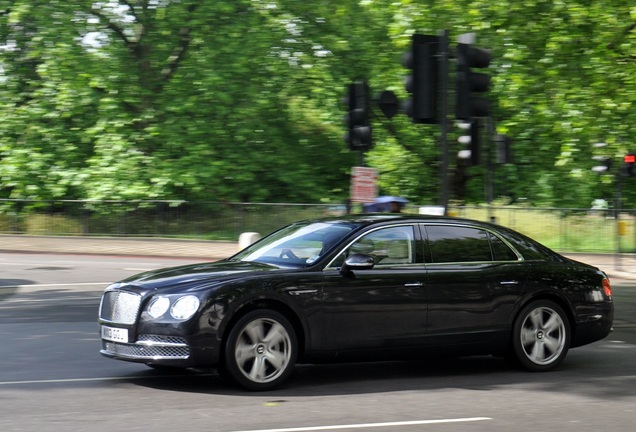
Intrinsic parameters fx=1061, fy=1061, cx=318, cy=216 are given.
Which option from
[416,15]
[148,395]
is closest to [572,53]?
[416,15]

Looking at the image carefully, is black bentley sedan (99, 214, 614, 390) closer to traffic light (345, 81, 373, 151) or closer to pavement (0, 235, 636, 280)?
traffic light (345, 81, 373, 151)

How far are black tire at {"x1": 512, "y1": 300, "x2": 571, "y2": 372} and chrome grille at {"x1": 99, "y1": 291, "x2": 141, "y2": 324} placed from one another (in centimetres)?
352

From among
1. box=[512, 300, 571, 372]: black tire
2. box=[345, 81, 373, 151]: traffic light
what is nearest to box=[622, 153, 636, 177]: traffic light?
box=[345, 81, 373, 151]: traffic light

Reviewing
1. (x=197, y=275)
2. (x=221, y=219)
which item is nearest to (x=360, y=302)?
(x=197, y=275)

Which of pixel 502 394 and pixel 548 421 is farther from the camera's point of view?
pixel 502 394

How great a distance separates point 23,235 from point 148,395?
26851 millimetres

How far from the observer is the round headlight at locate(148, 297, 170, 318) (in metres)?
8.41

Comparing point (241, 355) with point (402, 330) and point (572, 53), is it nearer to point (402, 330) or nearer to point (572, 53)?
point (402, 330)

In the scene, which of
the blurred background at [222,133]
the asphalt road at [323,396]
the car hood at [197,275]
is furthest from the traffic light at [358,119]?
the blurred background at [222,133]

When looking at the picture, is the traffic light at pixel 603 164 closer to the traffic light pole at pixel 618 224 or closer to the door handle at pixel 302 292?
the traffic light pole at pixel 618 224

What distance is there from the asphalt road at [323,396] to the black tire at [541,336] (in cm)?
15

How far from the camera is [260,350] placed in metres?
8.58

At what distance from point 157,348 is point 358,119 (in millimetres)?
8780

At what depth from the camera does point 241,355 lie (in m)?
8.51
